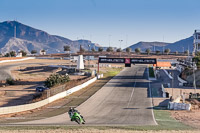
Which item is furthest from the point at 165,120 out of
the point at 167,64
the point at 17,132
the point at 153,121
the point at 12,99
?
the point at 167,64

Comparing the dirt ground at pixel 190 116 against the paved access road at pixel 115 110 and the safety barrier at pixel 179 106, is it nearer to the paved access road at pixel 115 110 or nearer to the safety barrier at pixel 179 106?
the safety barrier at pixel 179 106

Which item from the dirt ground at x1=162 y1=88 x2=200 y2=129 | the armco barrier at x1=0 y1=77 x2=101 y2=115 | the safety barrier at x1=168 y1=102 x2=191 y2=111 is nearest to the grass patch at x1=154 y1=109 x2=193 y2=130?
the dirt ground at x1=162 y1=88 x2=200 y2=129

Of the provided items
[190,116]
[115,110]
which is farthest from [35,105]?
[190,116]

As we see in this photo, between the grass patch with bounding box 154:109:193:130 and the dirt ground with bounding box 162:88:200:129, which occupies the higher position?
the grass patch with bounding box 154:109:193:130

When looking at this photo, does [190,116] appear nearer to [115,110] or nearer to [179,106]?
[179,106]

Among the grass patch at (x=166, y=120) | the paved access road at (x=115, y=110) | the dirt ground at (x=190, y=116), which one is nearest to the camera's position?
the grass patch at (x=166, y=120)

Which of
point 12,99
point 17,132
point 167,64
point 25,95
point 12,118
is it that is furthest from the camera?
point 167,64

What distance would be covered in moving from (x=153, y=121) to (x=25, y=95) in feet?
97.7

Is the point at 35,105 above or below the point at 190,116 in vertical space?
above

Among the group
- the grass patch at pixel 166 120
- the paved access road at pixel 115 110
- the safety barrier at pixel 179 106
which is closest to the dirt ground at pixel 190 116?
the safety barrier at pixel 179 106

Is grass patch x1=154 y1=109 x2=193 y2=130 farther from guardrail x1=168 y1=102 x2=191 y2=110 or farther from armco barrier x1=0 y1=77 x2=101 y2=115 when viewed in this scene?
armco barrier x1=0 y1=77 x2=101 y2=115

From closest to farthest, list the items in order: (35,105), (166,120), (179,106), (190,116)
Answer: (166,120), (190,116), (179,106), (35,105)

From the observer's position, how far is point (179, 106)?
3862cm

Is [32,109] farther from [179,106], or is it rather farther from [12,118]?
[179,106]
